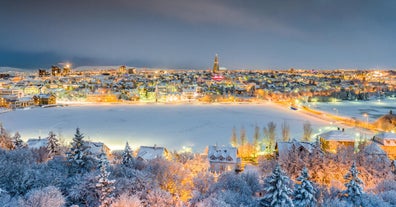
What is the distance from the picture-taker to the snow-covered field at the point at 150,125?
912 inches

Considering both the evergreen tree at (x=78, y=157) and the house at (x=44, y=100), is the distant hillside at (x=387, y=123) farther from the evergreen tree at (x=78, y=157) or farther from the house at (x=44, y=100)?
the house at (x=44, y=100)

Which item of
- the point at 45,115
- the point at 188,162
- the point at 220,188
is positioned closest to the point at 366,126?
the point at 188,162

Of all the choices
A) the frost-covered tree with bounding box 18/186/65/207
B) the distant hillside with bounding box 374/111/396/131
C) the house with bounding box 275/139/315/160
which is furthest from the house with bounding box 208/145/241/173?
the distant hillside with bounding box 374/111/396/131

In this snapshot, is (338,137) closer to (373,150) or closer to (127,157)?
(373,150)

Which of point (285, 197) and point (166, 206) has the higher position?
point (285, 197)

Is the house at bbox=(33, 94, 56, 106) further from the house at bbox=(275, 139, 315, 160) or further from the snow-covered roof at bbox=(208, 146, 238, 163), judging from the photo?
the house at bbox=(275, 139, 315, 160)

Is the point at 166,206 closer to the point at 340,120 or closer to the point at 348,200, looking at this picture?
the point at 348,200

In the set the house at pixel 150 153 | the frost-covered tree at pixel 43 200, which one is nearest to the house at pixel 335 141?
the house at pixel 150 153

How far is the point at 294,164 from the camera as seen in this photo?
13.1 metres

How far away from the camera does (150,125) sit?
96.8 feet

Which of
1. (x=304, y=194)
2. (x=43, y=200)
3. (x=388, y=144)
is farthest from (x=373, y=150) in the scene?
(x=43, y=200)

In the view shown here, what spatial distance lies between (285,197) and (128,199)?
4125mm

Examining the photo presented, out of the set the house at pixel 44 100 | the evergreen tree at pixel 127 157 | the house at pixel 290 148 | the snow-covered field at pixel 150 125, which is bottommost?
the snow-covered field at pixel 150 125

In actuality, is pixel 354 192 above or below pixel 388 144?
above
